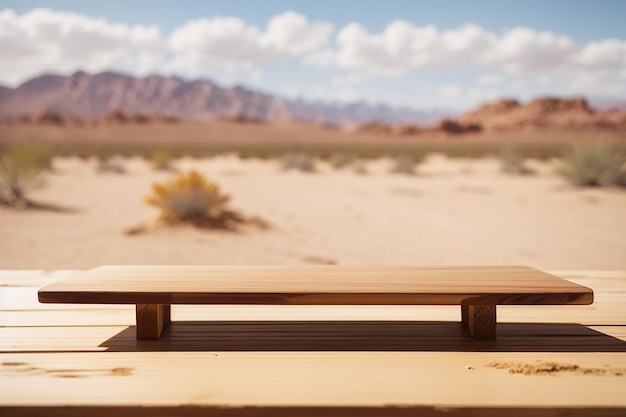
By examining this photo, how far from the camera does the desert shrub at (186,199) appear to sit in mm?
9078

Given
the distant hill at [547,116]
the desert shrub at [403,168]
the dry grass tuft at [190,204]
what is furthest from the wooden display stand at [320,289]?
the distant hill at [547,116]

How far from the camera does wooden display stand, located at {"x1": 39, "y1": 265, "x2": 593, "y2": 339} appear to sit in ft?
7.02

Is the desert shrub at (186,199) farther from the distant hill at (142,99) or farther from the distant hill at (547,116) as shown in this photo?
the distant hill at (142,99)

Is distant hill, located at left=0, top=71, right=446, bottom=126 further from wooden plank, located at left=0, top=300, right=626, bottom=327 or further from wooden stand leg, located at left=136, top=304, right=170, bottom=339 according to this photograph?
wooden stand leg, located at left=136, top=304, right=170, bottom=339

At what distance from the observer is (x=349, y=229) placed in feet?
30.9

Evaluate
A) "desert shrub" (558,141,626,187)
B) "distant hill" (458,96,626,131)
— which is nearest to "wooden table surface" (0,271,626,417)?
"desert shrub" (558,141,626,187)

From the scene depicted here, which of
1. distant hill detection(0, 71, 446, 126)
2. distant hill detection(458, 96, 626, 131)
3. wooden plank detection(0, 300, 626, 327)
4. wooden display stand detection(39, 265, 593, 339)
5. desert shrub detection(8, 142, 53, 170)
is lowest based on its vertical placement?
wooden plank detection(0, 300, 626, 327)

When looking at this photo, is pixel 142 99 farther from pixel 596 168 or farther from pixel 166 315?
pixel 166 315

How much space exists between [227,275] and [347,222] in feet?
24.5

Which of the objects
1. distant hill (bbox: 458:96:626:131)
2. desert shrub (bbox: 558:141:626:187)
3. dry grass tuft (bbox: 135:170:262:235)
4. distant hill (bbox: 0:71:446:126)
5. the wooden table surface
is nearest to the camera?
the wooden table surface

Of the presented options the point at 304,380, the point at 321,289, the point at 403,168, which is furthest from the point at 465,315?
the point at 403,168

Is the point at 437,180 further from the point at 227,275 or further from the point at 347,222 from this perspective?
the point at 227,275

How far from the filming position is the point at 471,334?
2484 mm

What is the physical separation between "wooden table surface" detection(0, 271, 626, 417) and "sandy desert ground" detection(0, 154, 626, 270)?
467 cm
